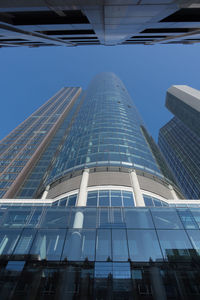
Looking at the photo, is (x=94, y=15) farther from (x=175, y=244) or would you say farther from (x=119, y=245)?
(x=175, y=244)

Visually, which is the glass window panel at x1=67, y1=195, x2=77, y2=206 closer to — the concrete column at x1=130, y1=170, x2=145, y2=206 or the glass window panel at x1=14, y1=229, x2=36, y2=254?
the glass window panel at x1=14, y1=229, x2=36, y2=254

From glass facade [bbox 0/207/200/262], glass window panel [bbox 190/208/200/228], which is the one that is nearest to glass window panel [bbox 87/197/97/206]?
glass facade [bbox 0/207/200/262]

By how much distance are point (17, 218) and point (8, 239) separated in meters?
2.77

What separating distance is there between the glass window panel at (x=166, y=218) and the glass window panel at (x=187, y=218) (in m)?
0.48

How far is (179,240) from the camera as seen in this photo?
44.9 ft

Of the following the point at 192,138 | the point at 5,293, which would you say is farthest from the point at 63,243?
the point at 192,138

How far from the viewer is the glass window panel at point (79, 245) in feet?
40.0

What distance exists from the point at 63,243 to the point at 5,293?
15.1 feet

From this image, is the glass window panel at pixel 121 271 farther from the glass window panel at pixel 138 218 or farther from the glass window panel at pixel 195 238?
the glass window panel at pixel 195 238

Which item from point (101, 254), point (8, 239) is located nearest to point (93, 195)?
point (101, 254)

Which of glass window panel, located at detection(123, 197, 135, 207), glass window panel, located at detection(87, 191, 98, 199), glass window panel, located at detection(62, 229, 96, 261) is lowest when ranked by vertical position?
glass window panel, located at detection(62, 229, 96, 261)

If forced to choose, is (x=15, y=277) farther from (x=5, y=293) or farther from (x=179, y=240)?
(x=179, y=240)

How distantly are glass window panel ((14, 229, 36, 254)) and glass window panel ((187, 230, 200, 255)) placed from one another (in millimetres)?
→ 13976

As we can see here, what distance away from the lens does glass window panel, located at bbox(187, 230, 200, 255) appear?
13.0 m
